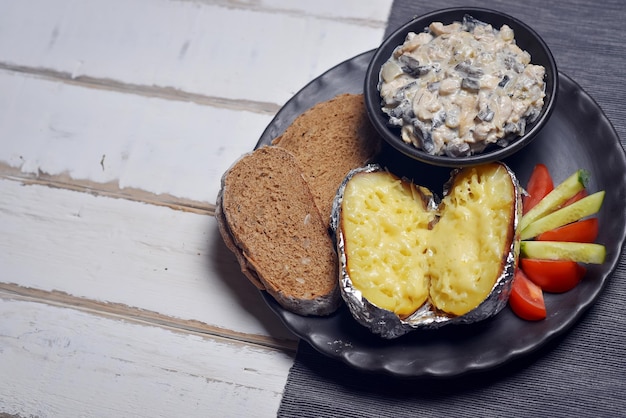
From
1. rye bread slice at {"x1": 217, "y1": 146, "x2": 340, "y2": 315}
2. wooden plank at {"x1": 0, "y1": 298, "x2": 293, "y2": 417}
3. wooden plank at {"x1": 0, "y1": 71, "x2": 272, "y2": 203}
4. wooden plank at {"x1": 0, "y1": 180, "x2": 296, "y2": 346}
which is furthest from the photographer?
wooden plank at {"x1": 0, "y1": 71, "x2": 272, "y2": 203}

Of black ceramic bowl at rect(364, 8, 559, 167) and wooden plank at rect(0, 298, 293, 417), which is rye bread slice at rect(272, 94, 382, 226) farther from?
wooden plank at rect(0, 298, 293, 417)

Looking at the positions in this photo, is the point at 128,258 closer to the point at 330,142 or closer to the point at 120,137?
the point at 120,137

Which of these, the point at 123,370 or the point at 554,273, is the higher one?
the point at 554,273

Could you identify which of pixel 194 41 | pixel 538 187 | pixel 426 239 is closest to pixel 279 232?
pixel 426 239

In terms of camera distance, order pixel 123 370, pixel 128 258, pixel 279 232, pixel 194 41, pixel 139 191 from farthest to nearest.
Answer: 1. pixel 194 41
2. pixel 139 191
3. pixel 128 258
4. pixel 123 370
5. pixel 279 232

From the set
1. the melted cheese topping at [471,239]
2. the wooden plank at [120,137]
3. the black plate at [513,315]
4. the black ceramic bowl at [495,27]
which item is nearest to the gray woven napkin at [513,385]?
the black plate at [513,315]

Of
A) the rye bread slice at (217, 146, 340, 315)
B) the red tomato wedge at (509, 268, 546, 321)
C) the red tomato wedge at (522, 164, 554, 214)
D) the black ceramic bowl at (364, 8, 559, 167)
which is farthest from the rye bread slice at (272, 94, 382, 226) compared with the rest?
the red tomato wedge at (509, 268, 546, 321)

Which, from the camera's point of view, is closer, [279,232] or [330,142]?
[279,232]
